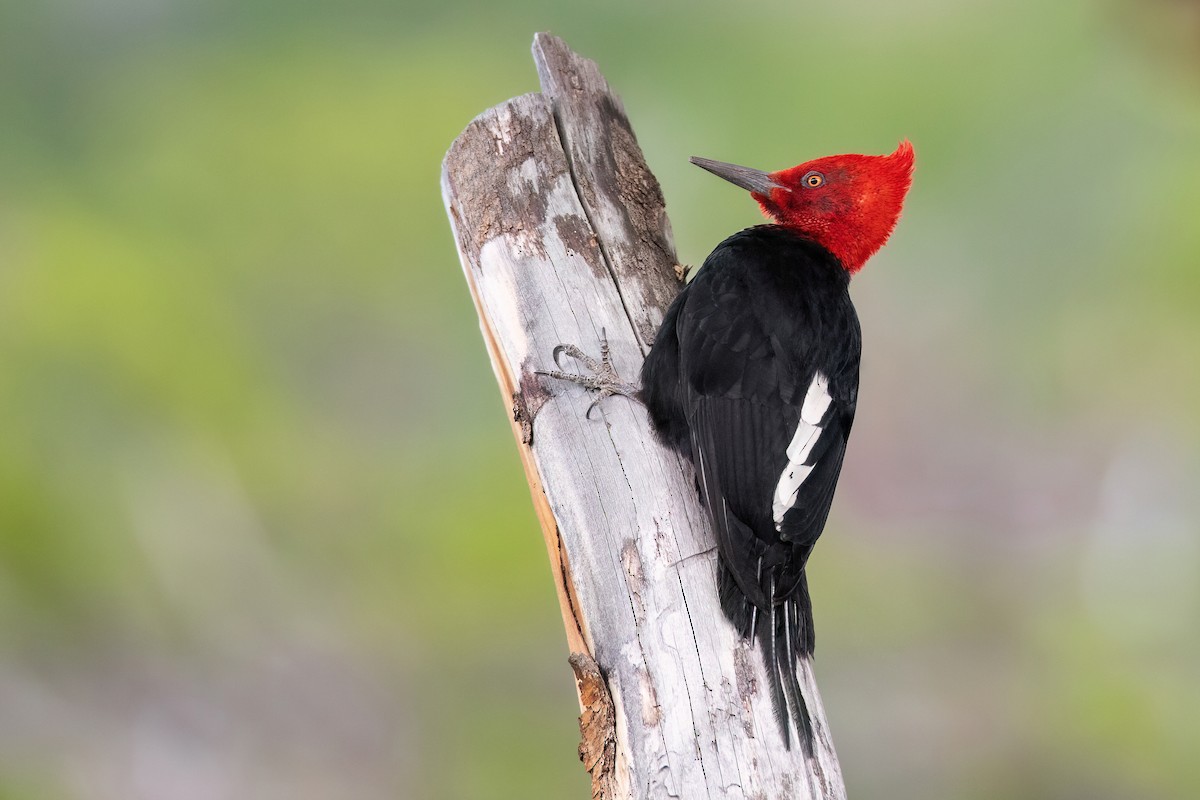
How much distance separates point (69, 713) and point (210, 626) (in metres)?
0.48

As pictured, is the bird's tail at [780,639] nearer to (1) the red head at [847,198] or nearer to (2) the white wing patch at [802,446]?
(2) the white wing patch at [802,446]

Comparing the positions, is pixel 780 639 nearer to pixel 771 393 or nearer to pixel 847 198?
pixel 771 393

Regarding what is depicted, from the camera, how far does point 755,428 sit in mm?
1874

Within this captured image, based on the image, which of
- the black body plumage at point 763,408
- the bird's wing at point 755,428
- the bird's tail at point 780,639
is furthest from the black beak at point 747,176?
the bird's tail at point 780,639

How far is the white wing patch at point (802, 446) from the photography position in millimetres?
1827

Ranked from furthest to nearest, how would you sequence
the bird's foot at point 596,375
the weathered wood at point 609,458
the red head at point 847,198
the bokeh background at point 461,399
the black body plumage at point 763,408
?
the bokeh background at point 461,399
the red head at point 847,198
the bird's foot at point 596,375
the black body plumage at point 763,408
the weathered wood at point 609,458

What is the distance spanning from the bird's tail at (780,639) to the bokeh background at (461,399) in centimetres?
148

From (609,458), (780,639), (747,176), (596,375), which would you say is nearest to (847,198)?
(747,176)

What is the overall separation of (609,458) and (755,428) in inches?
11.2

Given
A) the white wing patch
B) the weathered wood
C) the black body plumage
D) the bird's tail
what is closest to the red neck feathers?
the black body plumage

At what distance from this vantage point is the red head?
2.23m

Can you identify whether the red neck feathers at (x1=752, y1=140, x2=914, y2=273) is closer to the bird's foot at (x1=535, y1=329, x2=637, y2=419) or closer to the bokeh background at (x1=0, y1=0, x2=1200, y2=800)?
the bird's foot at (x1=535, y1=329, x2=637, y2=419)

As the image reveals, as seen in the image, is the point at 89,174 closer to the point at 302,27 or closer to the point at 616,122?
the point at 302,27

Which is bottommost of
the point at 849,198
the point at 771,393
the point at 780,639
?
the point at 780,639
